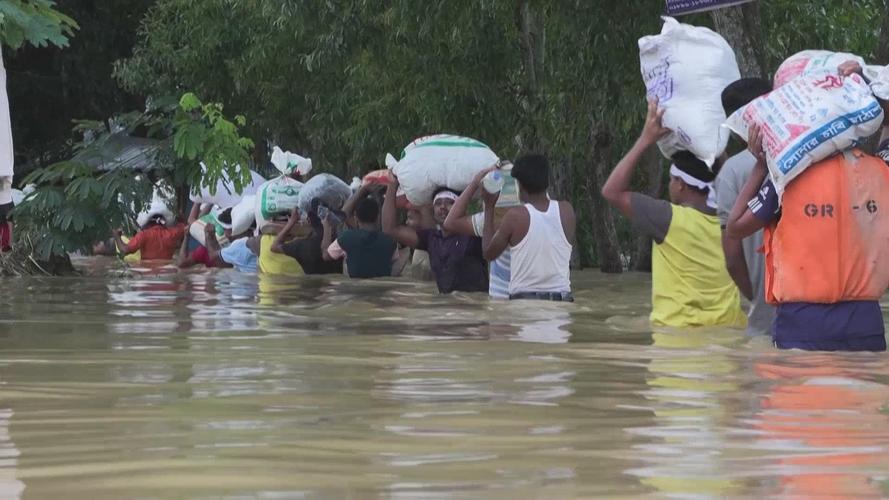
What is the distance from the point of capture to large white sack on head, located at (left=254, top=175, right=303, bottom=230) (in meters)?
17.1

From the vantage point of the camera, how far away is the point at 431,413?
5.51 m

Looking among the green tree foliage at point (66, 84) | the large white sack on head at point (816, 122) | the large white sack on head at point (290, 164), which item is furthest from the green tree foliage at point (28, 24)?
the green tree foliage at point (66, 84)

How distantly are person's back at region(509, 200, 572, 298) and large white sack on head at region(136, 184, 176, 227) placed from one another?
25.0ft

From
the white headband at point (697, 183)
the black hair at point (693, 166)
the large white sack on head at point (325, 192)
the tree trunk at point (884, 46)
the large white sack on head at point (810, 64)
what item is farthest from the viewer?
the large white sack on head at point (325, 192)

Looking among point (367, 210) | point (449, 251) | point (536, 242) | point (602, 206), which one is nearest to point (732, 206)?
point (536, 242)

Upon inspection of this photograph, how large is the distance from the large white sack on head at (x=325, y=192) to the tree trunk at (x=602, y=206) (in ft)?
17.3

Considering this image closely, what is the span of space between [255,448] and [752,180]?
282cm

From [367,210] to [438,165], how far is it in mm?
2063

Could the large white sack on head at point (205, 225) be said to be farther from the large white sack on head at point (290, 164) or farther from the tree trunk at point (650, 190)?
the tree trunk at point (650, 190)

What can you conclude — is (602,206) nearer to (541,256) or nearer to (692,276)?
(541,256)

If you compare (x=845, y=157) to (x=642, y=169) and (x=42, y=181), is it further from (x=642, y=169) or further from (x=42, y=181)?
(x=642, y=169)

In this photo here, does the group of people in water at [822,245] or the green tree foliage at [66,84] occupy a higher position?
the green tree foliage at [66,84]

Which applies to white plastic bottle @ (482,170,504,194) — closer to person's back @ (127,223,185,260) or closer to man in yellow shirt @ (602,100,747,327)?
man in yellow shirt @ (602,100,747,327)

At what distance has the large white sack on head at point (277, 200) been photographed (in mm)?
17094
